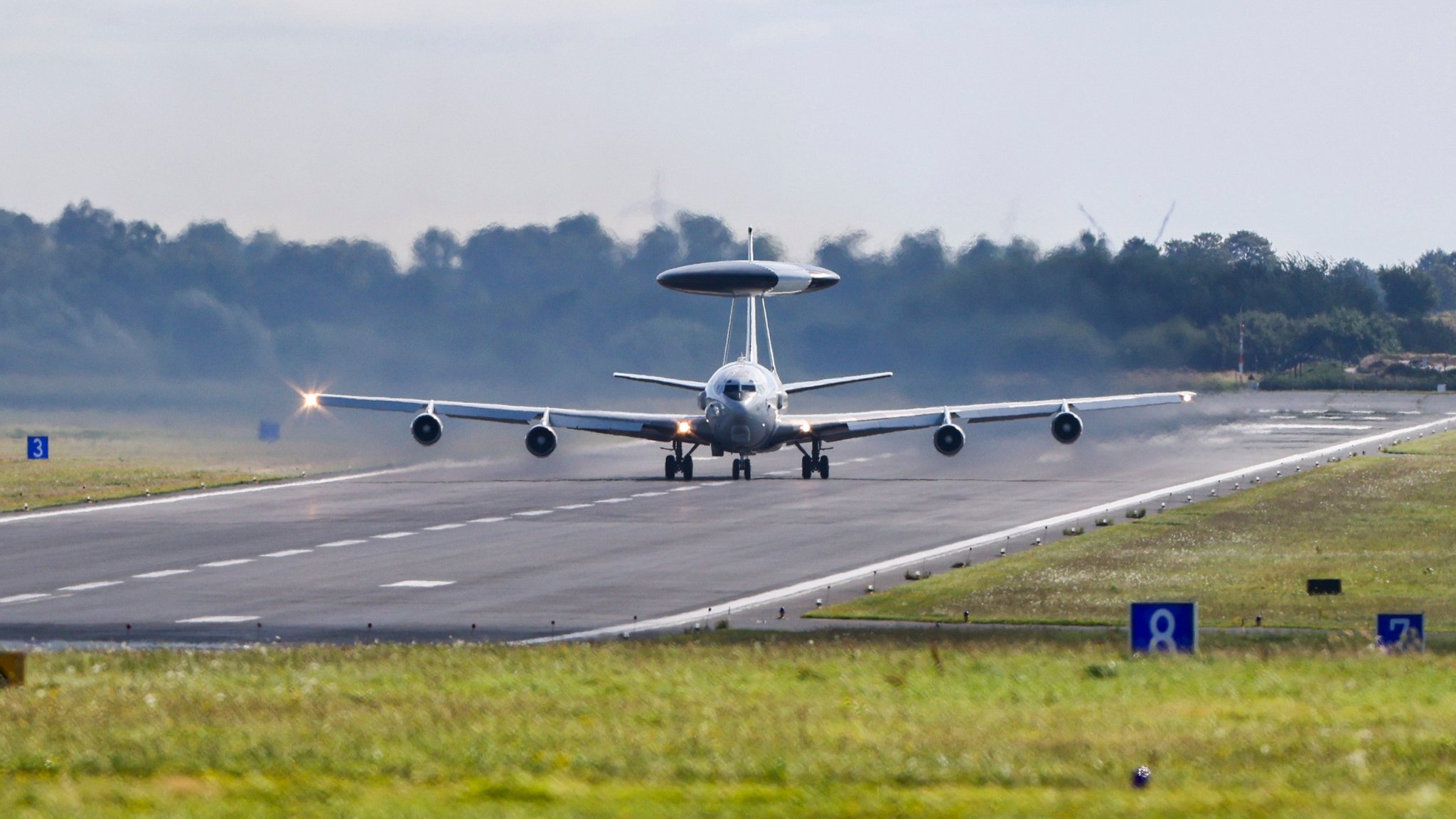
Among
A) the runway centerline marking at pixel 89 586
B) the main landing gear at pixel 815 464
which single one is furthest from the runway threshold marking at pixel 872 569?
the runway centerline marking at pixel 89 586

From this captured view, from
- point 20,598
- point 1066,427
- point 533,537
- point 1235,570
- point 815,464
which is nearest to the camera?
point 20,598

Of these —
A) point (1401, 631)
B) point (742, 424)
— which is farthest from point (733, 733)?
point (742, 424)

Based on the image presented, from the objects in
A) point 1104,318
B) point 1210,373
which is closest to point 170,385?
point 1104,318

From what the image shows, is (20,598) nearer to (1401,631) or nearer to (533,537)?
(533,537)

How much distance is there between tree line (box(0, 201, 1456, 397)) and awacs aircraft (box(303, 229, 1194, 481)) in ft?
85.5

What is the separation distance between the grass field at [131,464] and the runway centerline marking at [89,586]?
23363 millimetres

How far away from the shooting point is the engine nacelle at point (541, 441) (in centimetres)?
7325

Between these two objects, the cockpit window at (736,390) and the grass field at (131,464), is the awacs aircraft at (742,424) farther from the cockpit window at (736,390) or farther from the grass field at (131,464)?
the grass field at (131,464)

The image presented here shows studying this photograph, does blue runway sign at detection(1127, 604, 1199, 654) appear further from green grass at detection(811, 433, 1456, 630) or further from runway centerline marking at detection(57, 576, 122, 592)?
runway centerline marking at detection(57, 576, 122, 592)

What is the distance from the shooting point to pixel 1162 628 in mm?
28125

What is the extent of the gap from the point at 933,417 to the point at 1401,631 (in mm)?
45634

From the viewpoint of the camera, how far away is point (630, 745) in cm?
1972

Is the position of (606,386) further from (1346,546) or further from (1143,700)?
(1143,700)

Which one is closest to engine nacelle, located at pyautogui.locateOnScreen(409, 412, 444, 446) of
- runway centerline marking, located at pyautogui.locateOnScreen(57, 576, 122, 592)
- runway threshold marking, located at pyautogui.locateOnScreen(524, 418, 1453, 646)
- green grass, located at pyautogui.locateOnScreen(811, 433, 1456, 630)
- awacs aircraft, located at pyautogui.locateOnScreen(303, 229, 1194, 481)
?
awacs aircraft, located at pyautogui.locateOnScreen(303, 229, 1194, 481)
